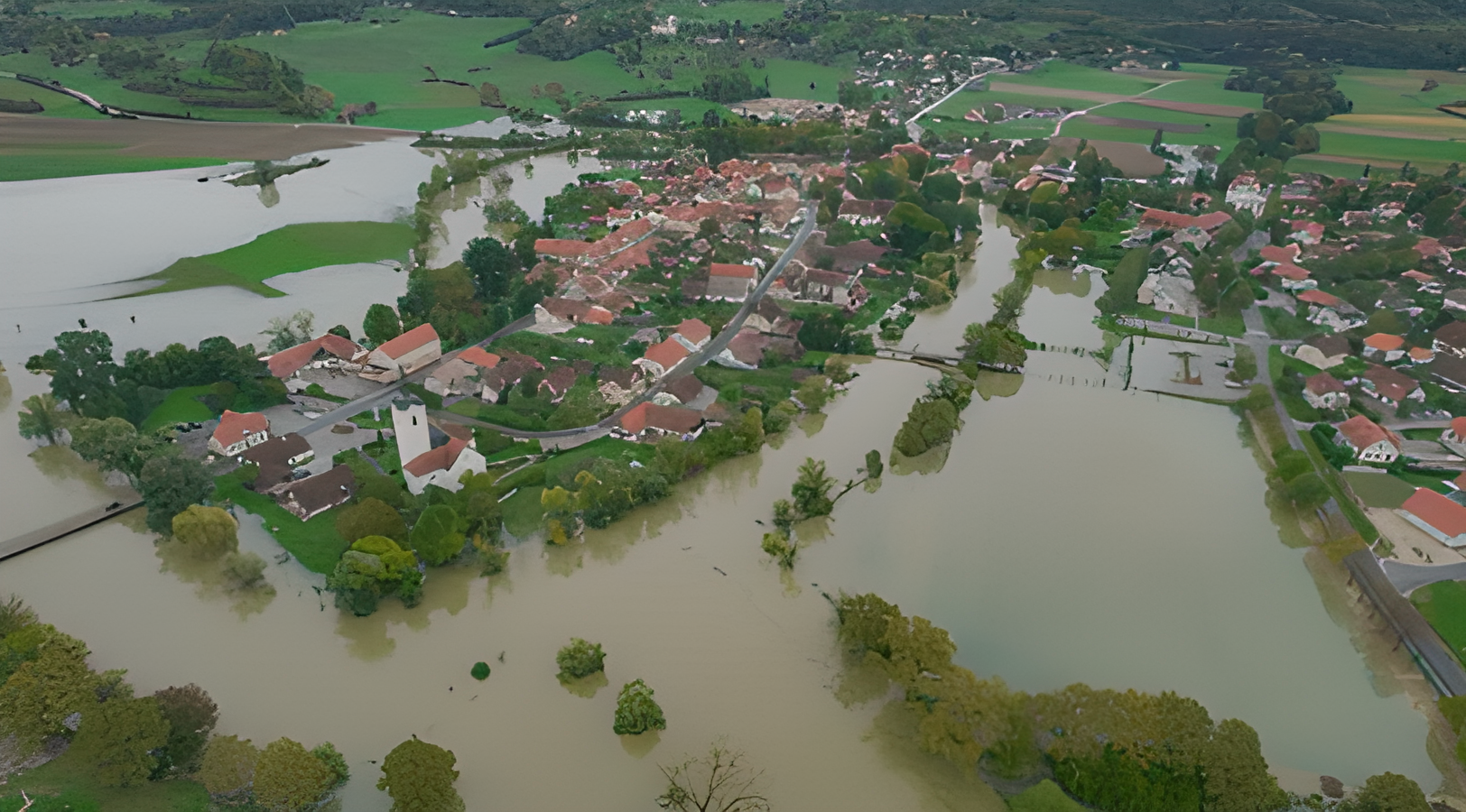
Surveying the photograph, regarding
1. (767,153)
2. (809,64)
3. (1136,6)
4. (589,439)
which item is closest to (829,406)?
(589,439)

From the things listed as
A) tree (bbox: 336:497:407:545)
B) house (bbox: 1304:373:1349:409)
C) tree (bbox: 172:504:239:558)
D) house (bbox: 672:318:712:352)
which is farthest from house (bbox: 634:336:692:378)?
house (bbox: 1304:373:1349:409)

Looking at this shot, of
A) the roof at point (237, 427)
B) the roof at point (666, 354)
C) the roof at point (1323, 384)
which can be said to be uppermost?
the roof at point (237, 427)

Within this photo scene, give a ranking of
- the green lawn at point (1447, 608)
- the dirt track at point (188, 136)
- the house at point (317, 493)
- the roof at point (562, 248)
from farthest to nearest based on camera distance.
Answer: the dirt track at point (188, 136)
the roof at point (562, 248)
the house at point (317, 493)
the green lawn at point (1447, 608)

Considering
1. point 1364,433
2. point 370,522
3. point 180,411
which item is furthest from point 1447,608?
point 180,411

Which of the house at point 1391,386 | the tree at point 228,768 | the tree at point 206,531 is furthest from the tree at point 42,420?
the house at point 1391,386

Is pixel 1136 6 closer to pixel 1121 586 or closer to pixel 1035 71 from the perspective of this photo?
pixel 1035 71

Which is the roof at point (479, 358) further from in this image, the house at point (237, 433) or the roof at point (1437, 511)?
the roof at point (1437, 511)

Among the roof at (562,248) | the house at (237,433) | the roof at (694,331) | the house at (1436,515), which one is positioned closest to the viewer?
the house at (1436,515)
